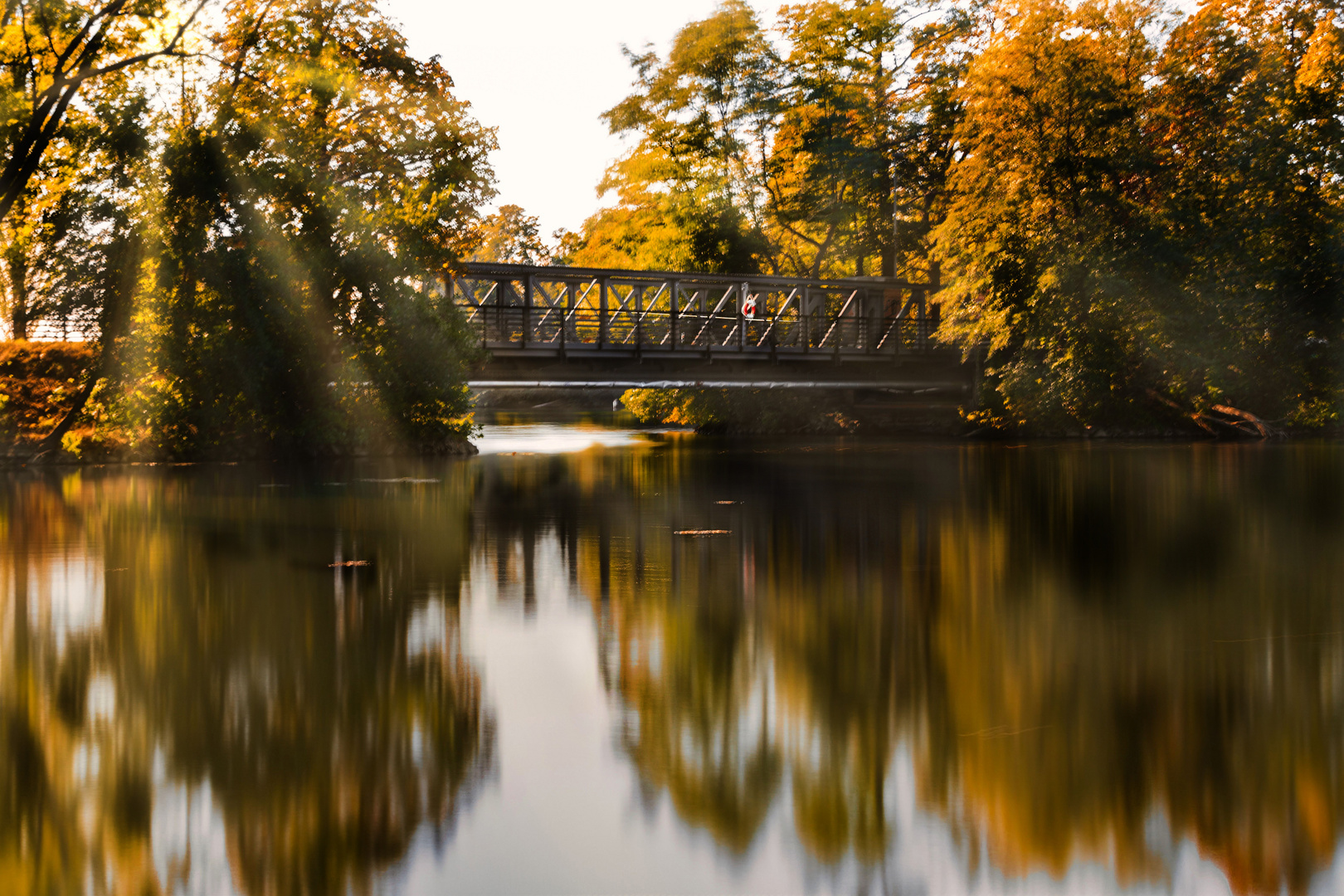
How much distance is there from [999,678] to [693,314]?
38.9m

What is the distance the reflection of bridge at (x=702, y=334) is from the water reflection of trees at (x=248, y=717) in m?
24.4

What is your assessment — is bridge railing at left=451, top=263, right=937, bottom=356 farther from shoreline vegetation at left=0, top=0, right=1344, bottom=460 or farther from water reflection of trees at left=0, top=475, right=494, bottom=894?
water reflection of trees at left=0, top=475, right=494, bottom=894

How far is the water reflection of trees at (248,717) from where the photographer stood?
3.86m

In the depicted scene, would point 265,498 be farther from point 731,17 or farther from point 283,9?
point 731,17

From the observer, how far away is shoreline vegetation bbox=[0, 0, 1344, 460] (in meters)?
A: 26.4

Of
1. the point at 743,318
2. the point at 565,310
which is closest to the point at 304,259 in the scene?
the point at 565,310

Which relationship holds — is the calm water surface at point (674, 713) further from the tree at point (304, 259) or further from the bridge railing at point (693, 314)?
the bridge railing at point (693, 314)

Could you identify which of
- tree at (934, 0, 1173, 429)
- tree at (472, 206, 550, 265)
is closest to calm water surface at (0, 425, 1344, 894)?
tree at (934, 0, 1173, 429)

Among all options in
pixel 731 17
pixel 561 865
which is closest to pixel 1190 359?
pixel 731 17

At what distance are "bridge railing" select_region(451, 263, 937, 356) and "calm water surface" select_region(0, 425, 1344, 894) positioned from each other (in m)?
24.9

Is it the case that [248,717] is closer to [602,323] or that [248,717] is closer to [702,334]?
[602,323]

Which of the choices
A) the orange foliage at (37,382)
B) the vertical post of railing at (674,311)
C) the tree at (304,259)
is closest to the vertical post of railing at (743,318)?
the vertical post of railing at (674,311)

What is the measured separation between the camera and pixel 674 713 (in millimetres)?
5426

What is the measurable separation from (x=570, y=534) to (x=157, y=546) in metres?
3.99
